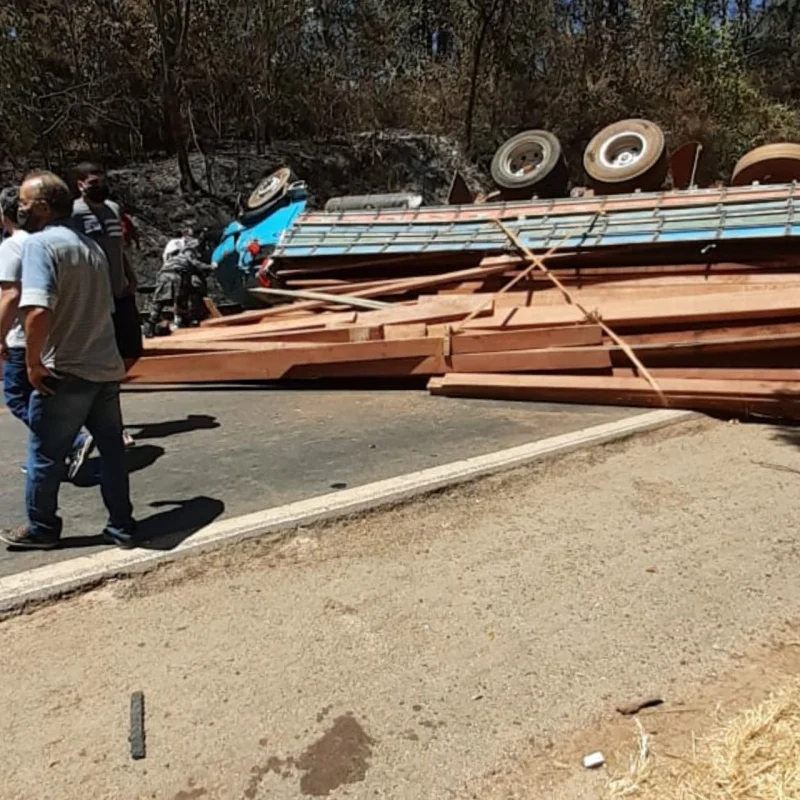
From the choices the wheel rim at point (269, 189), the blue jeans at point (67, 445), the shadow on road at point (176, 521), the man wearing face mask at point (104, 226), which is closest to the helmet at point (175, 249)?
the wheel rim at point (269, 189)

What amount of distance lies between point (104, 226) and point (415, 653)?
403 cm

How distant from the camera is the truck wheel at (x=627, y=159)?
1038 cm

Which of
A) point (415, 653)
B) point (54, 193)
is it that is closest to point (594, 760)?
point (415, 653)

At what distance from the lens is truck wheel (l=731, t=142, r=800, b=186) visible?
A: 991cm

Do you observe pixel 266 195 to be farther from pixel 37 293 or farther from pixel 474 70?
pixel 474 70

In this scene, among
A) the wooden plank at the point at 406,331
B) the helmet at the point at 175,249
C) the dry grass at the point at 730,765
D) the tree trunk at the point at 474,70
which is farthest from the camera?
the tree trunk at the point at 474,70

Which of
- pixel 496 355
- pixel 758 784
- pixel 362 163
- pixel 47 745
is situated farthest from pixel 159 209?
pixel 758 784

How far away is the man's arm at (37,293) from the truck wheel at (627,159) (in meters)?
8.59

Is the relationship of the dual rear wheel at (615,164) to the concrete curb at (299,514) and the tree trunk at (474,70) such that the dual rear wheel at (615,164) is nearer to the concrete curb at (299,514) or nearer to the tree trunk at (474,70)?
the concrete curb at (299,514)

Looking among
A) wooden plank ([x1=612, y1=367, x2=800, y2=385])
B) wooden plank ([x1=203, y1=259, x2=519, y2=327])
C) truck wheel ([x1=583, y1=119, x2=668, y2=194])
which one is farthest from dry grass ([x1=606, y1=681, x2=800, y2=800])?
truck wheel ([x1=583, y1=119, x2=668, y2=194])

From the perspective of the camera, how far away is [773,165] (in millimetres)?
9945

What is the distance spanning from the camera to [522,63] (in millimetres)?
23109

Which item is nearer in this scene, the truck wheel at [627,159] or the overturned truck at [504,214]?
the overturned truck at [504,214]

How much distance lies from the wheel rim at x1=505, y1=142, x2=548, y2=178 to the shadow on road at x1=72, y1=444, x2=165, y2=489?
7687 millimetres
